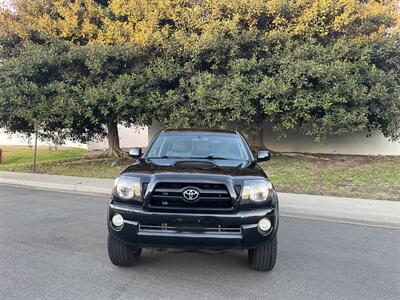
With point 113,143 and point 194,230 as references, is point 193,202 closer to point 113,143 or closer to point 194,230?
point 194,230

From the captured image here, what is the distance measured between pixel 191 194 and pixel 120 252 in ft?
3.88

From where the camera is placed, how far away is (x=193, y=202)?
13.5 feet

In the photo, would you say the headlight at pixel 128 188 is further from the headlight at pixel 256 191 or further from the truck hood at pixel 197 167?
the headlight at pixel 256 191

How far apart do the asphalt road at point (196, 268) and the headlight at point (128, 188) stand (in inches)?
36.5

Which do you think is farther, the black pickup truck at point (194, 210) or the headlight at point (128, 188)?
the headlight at point (128, 188)

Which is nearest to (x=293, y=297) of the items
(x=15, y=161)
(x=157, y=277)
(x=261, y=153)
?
(x=157, y=277)

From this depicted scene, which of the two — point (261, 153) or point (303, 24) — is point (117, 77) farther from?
point (261, 153)

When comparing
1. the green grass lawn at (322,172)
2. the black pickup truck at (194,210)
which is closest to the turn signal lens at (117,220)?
the black pickup truck at (194,210)

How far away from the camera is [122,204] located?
429 cm

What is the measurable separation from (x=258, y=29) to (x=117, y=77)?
17.3ft

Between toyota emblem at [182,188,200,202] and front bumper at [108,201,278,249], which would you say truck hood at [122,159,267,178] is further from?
front bumper at [108,201,278,249]

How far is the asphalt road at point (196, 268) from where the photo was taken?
4.04 meters

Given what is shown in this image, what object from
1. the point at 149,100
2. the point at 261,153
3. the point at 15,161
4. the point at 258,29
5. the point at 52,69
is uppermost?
the point at 258,29

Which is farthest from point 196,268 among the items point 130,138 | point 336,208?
point 130,138
